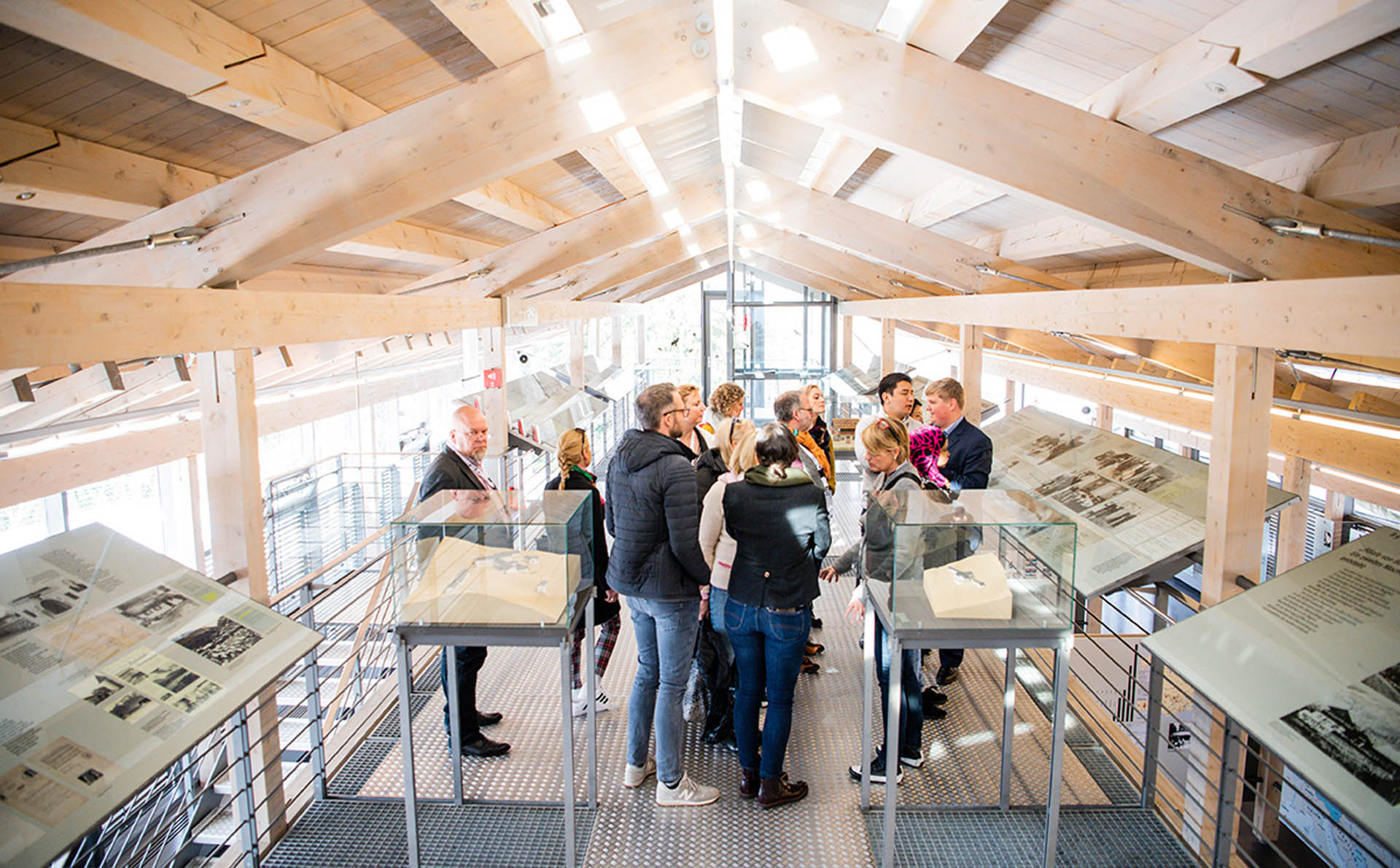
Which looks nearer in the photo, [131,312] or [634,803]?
[131,312]

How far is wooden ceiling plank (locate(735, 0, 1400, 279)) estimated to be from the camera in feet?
8.47

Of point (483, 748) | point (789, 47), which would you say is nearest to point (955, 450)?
point (789, 47)

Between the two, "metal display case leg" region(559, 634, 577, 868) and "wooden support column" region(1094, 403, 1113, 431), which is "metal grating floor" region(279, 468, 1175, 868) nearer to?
"metal display case leg" region(559, 634, 577, 868)

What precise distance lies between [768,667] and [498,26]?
7.59 ft

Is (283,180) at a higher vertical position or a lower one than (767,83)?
lower

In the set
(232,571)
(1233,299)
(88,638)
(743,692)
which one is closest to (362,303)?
(232,571)

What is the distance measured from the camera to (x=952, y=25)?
254 centimetres

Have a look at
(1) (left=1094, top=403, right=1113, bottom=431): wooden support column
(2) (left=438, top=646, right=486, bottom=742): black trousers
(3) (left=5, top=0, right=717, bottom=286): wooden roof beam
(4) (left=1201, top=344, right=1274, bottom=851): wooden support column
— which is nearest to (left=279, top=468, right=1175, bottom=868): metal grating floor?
(2) (left=438, top=646, right=486, bottom=742): black trousers

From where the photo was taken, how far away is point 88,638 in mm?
1945

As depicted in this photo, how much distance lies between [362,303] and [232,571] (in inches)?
49.3

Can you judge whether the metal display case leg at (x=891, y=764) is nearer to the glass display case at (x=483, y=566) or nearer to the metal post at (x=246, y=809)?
the glass display case at (x=483, y=566)

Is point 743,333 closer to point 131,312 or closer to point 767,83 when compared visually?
point 767,83

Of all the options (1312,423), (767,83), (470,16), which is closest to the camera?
(470,16)

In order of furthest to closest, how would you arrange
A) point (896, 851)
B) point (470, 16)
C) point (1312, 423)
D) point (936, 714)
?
point (1312, 423), point (936, 714), point (896, 851), point (470, 16)
